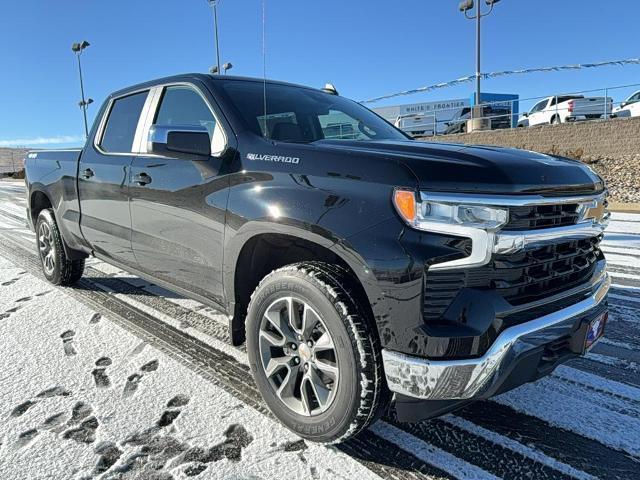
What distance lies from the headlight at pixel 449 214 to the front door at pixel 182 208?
112 centimetres

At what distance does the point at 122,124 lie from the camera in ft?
13.0

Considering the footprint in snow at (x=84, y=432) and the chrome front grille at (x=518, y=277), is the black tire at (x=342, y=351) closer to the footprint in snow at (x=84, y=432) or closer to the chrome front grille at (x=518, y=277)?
the chrome front grille at (x=518, y=277)

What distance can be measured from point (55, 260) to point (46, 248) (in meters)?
0.34

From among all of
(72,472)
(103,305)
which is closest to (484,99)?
(103,305)

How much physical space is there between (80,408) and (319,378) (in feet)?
4.25

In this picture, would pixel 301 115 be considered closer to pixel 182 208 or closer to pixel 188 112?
pixel 188 112

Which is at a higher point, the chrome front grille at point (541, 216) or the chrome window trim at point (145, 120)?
the chrome window trim at point (145, 120)

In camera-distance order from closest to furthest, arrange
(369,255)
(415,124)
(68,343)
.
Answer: (369,255) < (68,343) < (415,124)

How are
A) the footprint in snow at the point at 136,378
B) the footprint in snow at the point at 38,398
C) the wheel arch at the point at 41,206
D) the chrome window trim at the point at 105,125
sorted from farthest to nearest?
the wheel arch at the point at 41,206, the chrome window trim at the point at 105,125, the footprint in snow at the point at 136,378, the footprint in snow at the point at 38,398

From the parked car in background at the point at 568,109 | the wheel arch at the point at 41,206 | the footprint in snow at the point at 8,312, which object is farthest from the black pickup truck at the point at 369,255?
the parked car in background at the point at 568,109

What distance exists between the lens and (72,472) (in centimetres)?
210

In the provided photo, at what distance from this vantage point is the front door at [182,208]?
277cm

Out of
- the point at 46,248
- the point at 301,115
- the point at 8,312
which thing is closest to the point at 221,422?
the point at 301,115

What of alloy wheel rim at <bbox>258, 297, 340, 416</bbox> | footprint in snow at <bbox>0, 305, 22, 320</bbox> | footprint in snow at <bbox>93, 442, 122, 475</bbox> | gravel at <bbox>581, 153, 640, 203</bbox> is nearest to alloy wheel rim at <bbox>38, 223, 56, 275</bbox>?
footprint in snow at <bbox>0, 305, 22, 320</bbox>
